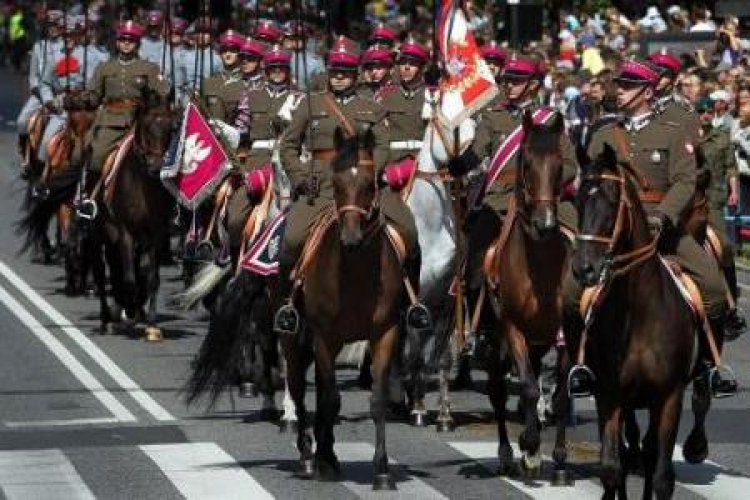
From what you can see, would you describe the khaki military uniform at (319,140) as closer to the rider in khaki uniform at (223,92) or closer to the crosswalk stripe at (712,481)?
the crosswalk stripe at (712,481)

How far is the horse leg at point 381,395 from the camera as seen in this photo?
52.9 ft

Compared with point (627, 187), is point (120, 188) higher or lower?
lower

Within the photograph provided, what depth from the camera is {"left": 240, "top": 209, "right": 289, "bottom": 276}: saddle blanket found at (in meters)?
18.2

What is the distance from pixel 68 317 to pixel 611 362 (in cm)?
1236

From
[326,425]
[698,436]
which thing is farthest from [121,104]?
[698,436]

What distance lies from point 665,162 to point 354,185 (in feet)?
5.92

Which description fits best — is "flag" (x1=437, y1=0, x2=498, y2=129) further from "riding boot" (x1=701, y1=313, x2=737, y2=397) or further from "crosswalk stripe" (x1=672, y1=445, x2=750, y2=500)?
"riding boot" (x1=701, y1=313, x2=737, y2=397)

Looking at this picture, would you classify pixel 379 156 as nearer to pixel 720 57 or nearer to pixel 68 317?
pixel 68 317

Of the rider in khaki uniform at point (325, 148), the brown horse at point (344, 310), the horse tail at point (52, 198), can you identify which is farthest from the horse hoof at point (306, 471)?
the horse tail at point (52, 198)

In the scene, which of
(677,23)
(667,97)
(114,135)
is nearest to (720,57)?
(677,23)

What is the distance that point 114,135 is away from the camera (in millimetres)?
26203

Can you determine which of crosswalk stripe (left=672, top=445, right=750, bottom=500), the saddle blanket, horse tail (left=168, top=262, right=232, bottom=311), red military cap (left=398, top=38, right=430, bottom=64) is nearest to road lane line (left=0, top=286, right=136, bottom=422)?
horse tail (left=168, top=262, right=232, bottom=311)

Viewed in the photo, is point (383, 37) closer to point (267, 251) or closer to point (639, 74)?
point (267, 251)

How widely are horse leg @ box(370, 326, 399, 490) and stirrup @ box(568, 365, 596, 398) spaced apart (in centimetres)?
169
